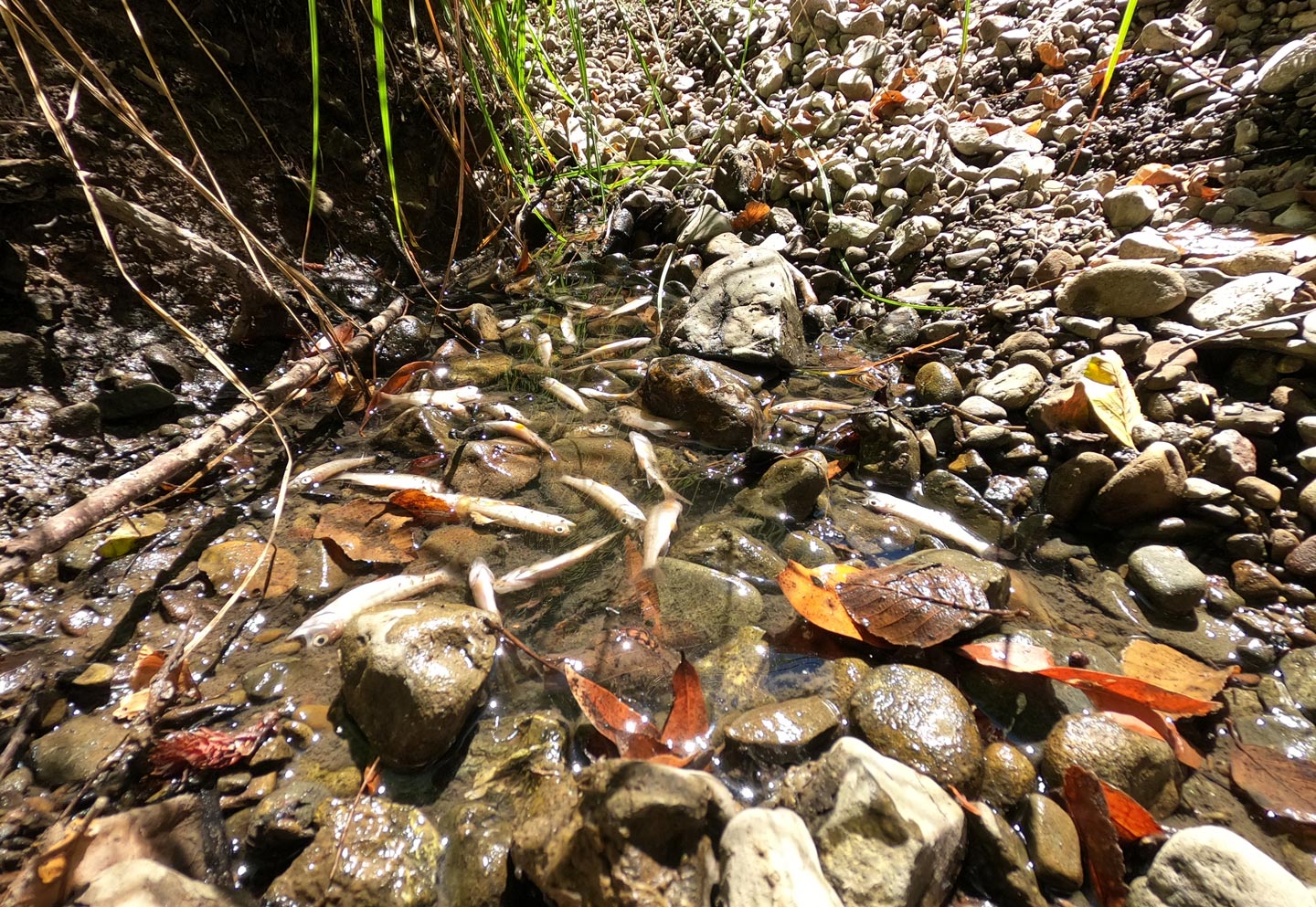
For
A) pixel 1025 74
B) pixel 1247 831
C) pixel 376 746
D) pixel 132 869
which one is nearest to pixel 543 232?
pixel 1025 74

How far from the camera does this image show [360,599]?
90.7 inches

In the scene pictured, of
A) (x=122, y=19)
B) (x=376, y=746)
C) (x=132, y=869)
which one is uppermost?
(x=122, y=19)

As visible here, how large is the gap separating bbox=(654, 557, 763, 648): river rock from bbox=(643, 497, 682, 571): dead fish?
85 mm

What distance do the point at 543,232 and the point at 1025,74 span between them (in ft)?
15.6

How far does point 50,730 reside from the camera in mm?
1861

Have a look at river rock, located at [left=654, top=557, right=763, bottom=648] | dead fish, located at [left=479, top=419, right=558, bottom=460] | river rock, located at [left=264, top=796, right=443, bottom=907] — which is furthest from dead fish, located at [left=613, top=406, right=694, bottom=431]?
river rock, located at [left=264, top=796, right=443, bottom=907]

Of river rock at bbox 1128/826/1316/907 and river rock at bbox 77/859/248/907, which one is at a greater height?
river rock at bbox 77/859/248/907

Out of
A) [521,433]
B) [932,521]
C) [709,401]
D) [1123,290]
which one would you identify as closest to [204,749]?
[521,433]

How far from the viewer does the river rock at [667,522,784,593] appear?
2492mm

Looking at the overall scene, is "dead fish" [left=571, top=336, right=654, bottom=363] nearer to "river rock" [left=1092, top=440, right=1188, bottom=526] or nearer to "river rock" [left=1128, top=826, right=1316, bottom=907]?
"river rock" [left=1092, top=440, right=1188, bottom=526]

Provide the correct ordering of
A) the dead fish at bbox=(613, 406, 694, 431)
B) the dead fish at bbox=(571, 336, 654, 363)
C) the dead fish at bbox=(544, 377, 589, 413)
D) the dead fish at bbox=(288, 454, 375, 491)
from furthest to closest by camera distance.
Answer: the dead fish at bbox=(571, 336, 654, 363)
the dead fish at bbox=(544, 377, 589, 413)
the dead fish at bbox=(613, 406, 694, 431)
the dead fish at bbox=(288, 454, 375, 491)

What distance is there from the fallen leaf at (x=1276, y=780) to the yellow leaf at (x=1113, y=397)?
51.7 inches

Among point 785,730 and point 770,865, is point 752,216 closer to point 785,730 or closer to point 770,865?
point 785,730

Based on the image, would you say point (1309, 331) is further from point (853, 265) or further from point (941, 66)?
point (941, 66)
